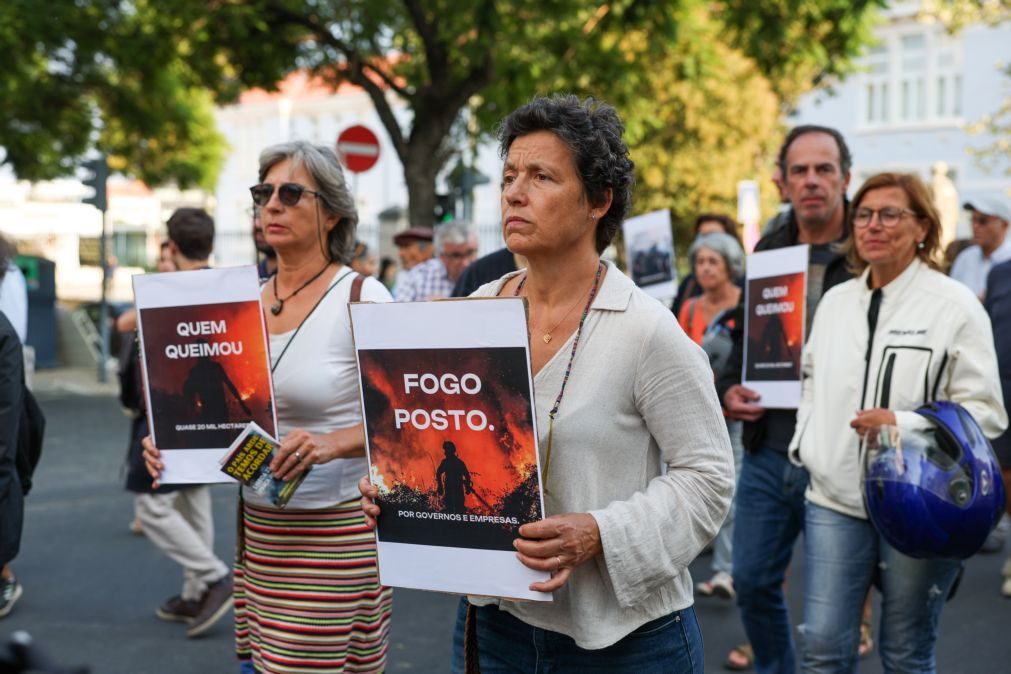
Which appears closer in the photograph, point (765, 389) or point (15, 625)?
point (765, 389)

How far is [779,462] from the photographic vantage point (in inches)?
170

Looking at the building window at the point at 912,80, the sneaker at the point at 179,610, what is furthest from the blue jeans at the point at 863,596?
the building window at the point at 912,80

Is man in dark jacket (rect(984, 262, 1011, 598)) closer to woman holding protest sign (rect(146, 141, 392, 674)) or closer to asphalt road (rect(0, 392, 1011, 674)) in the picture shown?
asphalt road (rect(0, 392, 1011, 674))

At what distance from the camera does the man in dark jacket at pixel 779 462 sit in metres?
Answer: 4.33

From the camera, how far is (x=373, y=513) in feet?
7.63

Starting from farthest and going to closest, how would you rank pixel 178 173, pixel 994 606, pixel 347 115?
pixel 347 115 → pixel 178 173 → pixel 994 606

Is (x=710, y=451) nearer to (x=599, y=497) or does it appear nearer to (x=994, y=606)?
(x=599, y=497)

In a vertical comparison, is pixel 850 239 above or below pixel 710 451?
above

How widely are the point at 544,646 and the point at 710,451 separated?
1.78 ft

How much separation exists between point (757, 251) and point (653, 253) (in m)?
3.41

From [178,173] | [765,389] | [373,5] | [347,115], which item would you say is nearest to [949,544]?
[765,389]

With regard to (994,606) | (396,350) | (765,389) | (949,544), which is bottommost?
(994,606)

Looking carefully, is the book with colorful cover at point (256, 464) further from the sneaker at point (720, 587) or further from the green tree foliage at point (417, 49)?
the green tree foliage at point (417, 49)

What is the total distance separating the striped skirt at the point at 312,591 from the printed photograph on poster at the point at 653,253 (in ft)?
15.7
